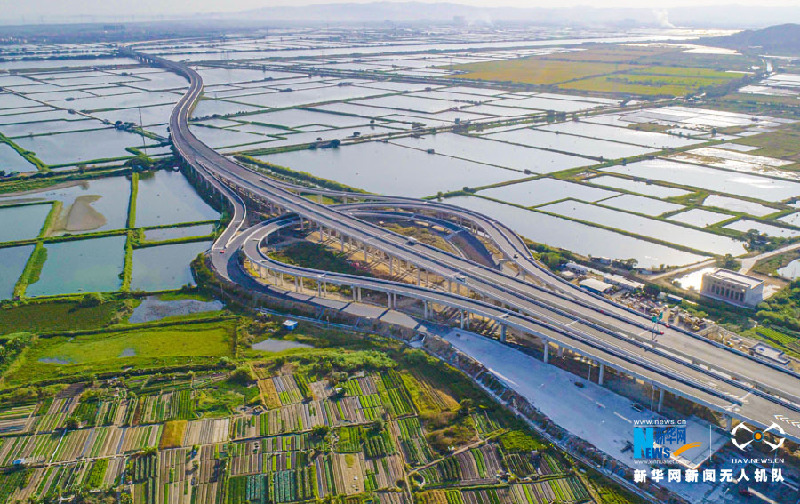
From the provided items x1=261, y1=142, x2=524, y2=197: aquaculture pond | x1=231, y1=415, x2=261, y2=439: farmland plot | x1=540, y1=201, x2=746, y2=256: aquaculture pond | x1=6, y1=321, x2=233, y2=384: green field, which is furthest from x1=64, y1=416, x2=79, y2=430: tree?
x1=540, y1=201, x2=746, y2=256: aquaculture pond

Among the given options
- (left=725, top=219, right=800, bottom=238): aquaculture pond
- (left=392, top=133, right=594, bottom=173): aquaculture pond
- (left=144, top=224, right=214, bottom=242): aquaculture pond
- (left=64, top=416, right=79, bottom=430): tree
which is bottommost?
(left=725, top=219, right=800, bottom=238): aquaculture pond

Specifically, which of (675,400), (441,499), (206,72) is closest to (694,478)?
(675,400)

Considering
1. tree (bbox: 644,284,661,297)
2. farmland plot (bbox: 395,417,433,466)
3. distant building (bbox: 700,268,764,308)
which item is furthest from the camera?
tree (bbox: 644,284,661,297)

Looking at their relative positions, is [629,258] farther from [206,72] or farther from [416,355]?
[206,72]

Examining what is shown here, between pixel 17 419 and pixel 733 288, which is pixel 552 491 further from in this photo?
pixel 17 419

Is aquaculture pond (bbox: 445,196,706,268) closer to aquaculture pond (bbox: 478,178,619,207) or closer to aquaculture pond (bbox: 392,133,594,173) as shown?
aquaculture pond (bbox: 478,178,619,207)
